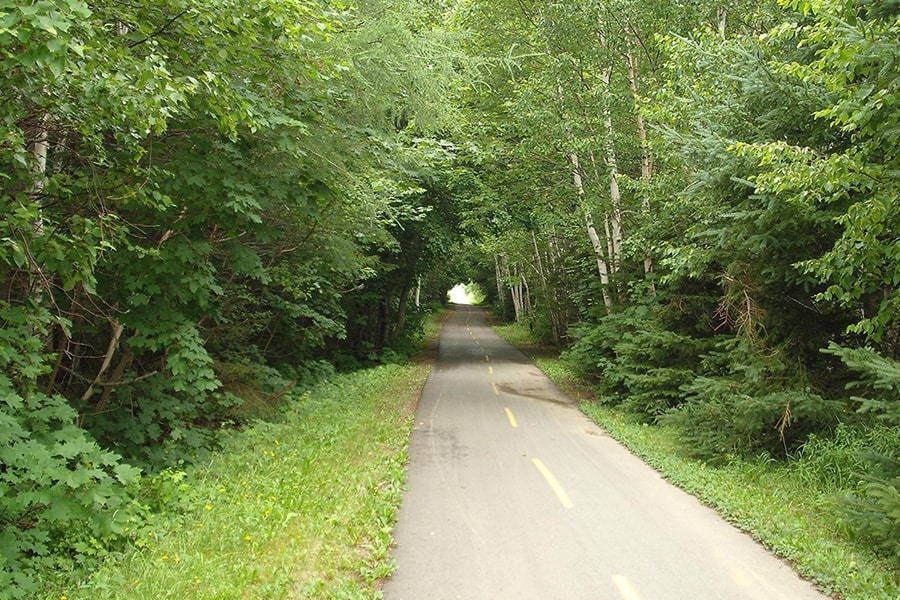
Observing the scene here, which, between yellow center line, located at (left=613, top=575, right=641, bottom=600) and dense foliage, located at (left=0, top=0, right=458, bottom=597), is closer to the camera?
dense foliage, located at (left=0, top=0, right=458, bottom=597)

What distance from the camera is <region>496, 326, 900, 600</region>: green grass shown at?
5.05 meters

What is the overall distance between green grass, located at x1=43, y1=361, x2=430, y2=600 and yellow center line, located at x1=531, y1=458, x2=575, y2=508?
6.70 feet

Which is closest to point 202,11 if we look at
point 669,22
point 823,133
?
point 823,133

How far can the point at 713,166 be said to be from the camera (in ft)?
26.5

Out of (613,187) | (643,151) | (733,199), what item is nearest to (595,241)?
(613,187)

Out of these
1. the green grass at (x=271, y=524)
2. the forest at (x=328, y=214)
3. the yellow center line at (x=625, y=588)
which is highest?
the forest at (x=328, y=214)

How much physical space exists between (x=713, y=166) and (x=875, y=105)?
10.3 ft

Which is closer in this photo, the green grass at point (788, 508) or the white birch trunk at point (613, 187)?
the green grass at point (788, 508)

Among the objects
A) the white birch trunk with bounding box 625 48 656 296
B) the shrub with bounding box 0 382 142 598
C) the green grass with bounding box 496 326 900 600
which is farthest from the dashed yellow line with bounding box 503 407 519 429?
the shrub with bounding box 0 382 142 598

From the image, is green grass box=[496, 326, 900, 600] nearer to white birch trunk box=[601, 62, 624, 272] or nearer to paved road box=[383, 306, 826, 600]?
paved road box=[383, 306, 826, 600]

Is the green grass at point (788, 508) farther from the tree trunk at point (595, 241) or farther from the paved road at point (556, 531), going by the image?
the tree trunk at point (595, 241)

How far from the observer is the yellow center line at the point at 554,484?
7035 millimetres

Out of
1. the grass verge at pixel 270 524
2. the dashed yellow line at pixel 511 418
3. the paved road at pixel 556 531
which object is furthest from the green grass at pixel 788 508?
the grass verge at pixel 270 524

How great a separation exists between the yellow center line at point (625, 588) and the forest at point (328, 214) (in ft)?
8.09
